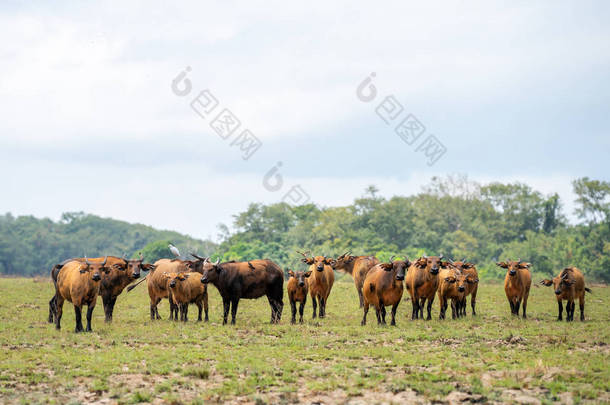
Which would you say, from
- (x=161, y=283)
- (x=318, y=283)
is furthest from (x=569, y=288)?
(x=161, y=283)

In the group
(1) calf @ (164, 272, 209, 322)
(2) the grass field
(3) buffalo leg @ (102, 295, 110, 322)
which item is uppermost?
(1) calf @ (164, 272, 209, 322)

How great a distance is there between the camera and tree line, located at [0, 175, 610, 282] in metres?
63.2

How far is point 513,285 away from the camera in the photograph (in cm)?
2045

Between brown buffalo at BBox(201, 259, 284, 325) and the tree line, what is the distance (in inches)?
1444

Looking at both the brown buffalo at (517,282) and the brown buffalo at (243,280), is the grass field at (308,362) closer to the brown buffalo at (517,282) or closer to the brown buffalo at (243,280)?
the brown buffalo at (243,280)

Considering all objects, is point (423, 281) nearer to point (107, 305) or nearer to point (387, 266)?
point (387, 266)

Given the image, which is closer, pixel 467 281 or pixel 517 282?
pixel 517 282

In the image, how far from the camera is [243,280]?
1900cm

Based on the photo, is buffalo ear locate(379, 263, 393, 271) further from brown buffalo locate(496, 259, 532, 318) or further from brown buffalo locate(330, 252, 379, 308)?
brown buffalo locate(330, 252, 379, 308)

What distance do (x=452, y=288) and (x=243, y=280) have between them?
6.93 m

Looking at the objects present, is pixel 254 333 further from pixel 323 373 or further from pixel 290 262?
pixel 290 262

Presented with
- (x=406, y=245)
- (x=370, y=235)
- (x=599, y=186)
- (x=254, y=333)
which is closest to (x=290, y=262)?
(x=370, y=235)

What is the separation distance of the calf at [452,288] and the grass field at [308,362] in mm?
934

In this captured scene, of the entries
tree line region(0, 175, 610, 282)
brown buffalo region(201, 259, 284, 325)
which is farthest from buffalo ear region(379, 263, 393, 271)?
tree line region(0, 175, 610, 282)
